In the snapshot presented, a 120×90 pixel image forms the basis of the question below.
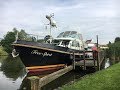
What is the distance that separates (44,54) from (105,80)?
1297 centimetres

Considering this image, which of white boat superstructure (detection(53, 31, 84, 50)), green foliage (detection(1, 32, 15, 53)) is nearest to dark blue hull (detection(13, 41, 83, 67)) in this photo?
white boat superstructure (detection(53, 31, 84, 50))

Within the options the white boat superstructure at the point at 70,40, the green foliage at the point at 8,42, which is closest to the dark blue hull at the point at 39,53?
the white boat superstructure at the point at 70,40

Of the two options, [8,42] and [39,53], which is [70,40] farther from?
[8,42]

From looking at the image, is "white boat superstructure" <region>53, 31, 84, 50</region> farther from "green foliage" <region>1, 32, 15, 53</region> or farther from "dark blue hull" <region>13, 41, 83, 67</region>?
"green foliage" <region>1, 32, 15, 53</region>

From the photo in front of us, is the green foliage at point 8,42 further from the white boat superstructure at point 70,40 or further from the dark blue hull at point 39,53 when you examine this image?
the dark blue hull at point 39,53

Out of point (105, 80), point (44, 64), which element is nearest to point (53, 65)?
point (44, 64)

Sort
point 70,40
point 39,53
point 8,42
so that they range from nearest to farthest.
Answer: point 39,53 → point 70,40 → point 8,42

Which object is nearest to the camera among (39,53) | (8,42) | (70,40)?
(39,53)

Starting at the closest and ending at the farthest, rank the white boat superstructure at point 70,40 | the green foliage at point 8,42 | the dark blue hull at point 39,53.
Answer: the dark blue hull at point 39,53 → the white boat superstructure at point 70,40 → the green foliage at point 8,42

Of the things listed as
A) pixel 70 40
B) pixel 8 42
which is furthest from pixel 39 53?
pixel 8 42

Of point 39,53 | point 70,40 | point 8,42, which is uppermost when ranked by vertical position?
point 70,40

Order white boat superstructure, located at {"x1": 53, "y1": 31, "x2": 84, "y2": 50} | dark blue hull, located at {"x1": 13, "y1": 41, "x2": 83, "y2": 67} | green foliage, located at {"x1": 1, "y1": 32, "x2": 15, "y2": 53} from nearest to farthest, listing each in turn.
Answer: dark blue hull, located at {"x1": 13, "y1": 41, "x2": 83, "y2": 67}
white boat superstructure, located at {"x1": 53, "y1": 31, "x2": 84, "y2": 50}
green foliage, located at {"x1": 1, "y1": 32, "x2": 15, "y2": 53}

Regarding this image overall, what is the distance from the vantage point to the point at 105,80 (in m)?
17.3

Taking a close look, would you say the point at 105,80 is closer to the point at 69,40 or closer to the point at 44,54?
the point at 44,54
